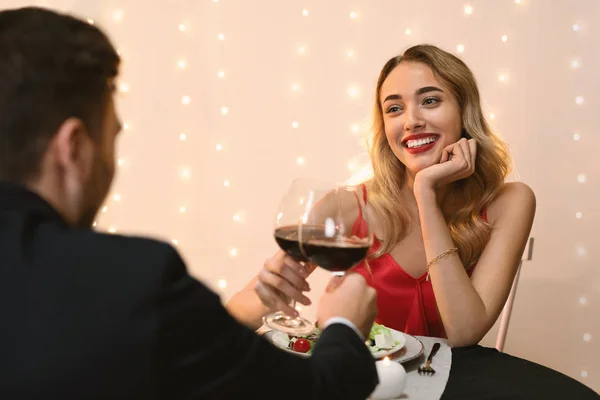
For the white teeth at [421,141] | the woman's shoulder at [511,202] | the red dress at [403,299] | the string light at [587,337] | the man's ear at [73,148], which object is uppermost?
the man's ear at [73,148]

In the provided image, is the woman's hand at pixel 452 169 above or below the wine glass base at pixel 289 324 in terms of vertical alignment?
above

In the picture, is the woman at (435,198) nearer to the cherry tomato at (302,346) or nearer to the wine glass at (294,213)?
the cherry tomato at (302,346)

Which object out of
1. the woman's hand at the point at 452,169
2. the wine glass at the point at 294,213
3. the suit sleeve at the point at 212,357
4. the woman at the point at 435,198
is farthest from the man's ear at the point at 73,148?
the woman's hand at the point at 452,169

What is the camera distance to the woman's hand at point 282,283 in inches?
45.0

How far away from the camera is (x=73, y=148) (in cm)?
68

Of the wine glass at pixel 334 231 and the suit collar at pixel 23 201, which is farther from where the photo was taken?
the wine glass at pixel 334 231

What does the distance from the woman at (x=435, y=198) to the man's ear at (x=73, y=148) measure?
1.07 m

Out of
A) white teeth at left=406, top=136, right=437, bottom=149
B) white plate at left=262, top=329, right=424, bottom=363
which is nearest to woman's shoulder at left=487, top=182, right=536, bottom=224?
white teeth at left=406, top=136, right=437, bottom=149

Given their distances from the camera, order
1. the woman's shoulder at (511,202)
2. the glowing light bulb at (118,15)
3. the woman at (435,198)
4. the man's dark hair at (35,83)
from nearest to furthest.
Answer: the man's dark hair at (35,83)
the woman at (435,198)
the woman's shoulder at (511,202)
the glowing light bulb at (118,15)

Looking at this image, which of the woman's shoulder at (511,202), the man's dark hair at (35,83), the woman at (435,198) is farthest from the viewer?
the woman's shoulder at (511,202)

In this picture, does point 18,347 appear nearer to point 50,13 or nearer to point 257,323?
point 50,13

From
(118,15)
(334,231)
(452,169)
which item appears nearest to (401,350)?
(334,231)

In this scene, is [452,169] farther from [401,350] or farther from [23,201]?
[23,201]

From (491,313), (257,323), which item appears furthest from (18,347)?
(491,313)
